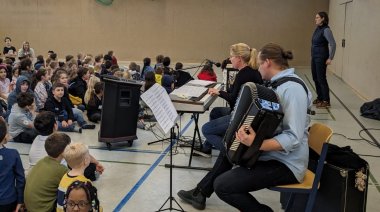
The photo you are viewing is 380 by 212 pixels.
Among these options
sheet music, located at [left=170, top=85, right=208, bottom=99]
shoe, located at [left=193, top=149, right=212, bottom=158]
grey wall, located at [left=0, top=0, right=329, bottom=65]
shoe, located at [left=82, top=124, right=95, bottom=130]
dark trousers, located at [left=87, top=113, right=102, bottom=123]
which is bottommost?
shoe, located at [left=193, top=149, right=212, bottom=158]

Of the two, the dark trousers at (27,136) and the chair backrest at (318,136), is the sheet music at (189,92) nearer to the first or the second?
the chair backrest at (318,136)

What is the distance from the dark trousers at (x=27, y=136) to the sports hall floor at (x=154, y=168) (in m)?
0.11

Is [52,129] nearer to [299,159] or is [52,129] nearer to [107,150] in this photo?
[107,150]

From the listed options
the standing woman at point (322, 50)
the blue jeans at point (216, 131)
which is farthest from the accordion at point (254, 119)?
the standing woman at point (322, 50)

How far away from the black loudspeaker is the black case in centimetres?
321

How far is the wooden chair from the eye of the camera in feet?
9.77

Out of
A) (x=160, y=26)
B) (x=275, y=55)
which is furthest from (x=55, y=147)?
(x=160, y=26)

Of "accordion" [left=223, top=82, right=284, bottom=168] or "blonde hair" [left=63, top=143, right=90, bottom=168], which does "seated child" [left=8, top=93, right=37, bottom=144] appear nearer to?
"blonde hair" [left=63, top=143, right=90, bottom=168]

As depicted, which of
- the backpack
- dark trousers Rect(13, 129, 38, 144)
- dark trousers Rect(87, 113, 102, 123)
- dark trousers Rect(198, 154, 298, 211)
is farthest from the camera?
the backpack

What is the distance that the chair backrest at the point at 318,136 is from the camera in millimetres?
3199

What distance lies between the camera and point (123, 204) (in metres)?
4.05

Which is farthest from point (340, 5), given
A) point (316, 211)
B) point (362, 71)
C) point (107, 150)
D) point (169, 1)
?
point (316, 211)

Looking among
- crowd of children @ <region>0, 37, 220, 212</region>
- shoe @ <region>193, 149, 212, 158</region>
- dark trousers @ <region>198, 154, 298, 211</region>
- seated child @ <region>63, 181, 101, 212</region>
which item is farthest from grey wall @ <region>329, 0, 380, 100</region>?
seated child @ <region>63, 181, 101, 212</region>

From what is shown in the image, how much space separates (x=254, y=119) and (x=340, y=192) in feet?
3.20
